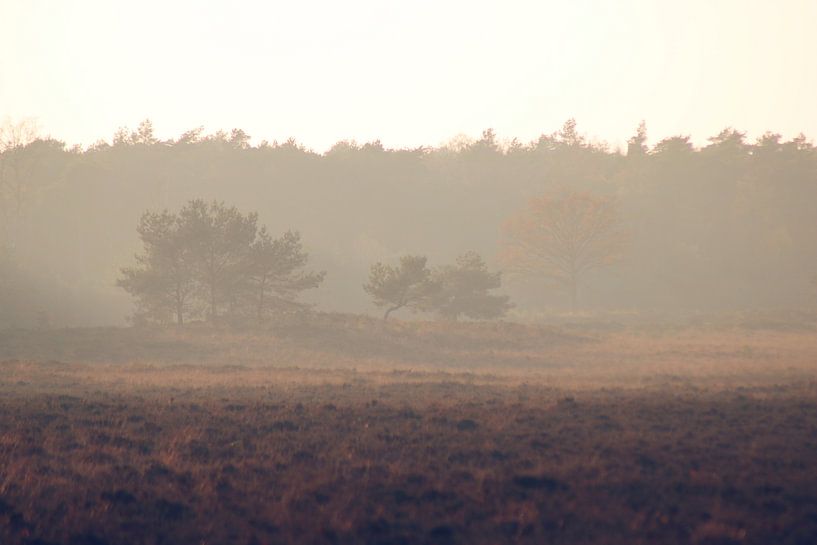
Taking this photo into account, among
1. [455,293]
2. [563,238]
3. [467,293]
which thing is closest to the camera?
[455,293]

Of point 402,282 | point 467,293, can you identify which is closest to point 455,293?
point 467,293

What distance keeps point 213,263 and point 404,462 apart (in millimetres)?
41945

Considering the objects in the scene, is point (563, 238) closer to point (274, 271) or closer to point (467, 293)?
point (467, 293)

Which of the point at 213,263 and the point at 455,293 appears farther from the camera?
the point at 455,293

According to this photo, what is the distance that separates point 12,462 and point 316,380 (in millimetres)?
17148

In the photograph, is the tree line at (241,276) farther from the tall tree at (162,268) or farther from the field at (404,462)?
the field at (404,462)

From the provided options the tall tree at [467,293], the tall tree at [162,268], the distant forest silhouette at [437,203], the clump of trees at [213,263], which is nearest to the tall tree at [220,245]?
the clump of trees at [213,263]

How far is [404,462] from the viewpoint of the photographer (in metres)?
12.8

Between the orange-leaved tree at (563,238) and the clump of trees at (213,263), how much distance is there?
121ft

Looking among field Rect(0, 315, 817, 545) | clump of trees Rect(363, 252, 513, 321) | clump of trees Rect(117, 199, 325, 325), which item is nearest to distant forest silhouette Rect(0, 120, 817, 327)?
clump of trees Rect(363, 252, 513, 321)

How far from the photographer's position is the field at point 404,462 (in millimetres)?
9641

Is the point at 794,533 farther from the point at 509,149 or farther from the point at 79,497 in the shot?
the point at 509,149

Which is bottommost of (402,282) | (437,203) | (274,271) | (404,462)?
(404,462)

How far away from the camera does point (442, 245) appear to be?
105750 mm
